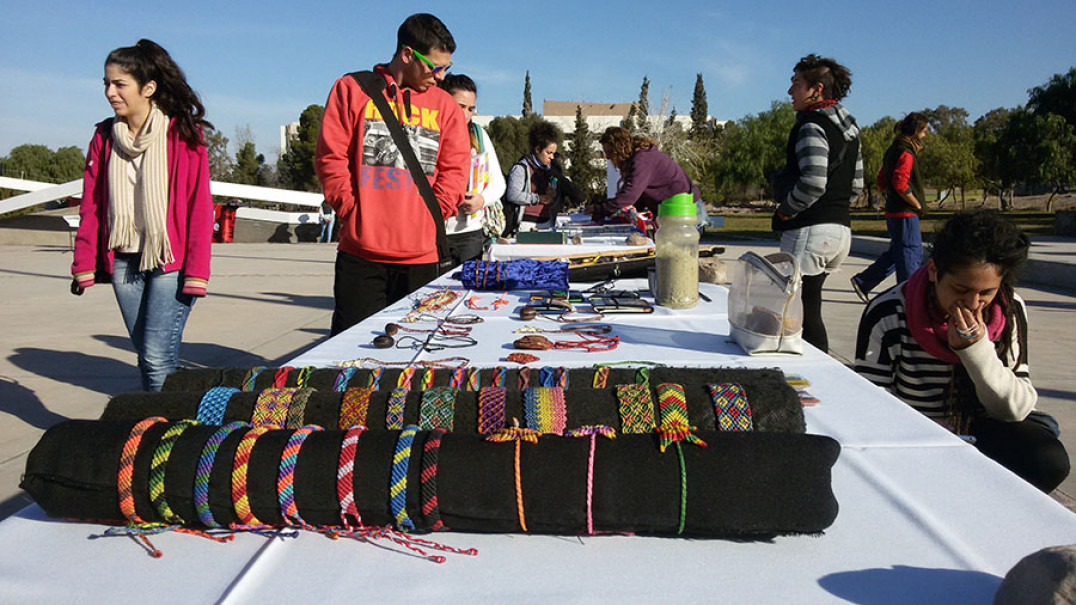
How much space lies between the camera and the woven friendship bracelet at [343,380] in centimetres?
135

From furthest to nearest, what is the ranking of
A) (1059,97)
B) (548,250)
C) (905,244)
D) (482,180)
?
(1059,97), (905,244), (482,180), (548,250)

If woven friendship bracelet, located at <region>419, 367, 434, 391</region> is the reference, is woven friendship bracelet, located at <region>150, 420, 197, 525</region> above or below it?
below

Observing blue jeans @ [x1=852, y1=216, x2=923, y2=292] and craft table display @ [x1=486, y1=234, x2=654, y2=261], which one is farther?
blue jeans @ [x1=852, y1=216, x2=923, y2=292]

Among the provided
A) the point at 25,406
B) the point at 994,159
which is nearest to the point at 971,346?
the point at 25,406

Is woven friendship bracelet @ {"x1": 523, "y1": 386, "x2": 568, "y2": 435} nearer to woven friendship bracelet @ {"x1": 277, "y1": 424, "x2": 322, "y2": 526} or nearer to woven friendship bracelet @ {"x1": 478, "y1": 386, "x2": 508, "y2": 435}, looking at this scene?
woven friendship bracelet @ {"x1": 478, "y1": 386, "x2": 508, "y2": 435}

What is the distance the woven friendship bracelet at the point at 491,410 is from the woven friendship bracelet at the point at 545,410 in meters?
0.04

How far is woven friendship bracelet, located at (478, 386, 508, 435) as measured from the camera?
3.65ft

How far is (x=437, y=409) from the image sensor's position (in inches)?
45.5

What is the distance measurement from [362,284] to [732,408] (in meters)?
2.04

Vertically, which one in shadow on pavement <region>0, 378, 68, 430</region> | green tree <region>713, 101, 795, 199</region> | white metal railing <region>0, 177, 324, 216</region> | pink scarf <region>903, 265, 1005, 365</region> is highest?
green tree <region>713, 101, 795, 199</region>

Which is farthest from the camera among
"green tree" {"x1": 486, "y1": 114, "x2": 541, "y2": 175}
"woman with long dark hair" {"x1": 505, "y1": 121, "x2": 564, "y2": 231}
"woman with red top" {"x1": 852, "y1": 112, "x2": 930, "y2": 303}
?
"green tree" {"x1": 486, "y1": 114, "x2": 541, "y2": 175}

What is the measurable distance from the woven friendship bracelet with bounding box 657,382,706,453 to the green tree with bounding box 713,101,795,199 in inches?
2190

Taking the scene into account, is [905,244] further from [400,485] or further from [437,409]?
[400,485]

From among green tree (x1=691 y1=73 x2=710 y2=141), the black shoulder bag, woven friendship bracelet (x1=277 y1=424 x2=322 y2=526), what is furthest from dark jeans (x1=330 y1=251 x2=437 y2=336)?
green tree (x1=691 y1=73 x2=710 y2=141)
